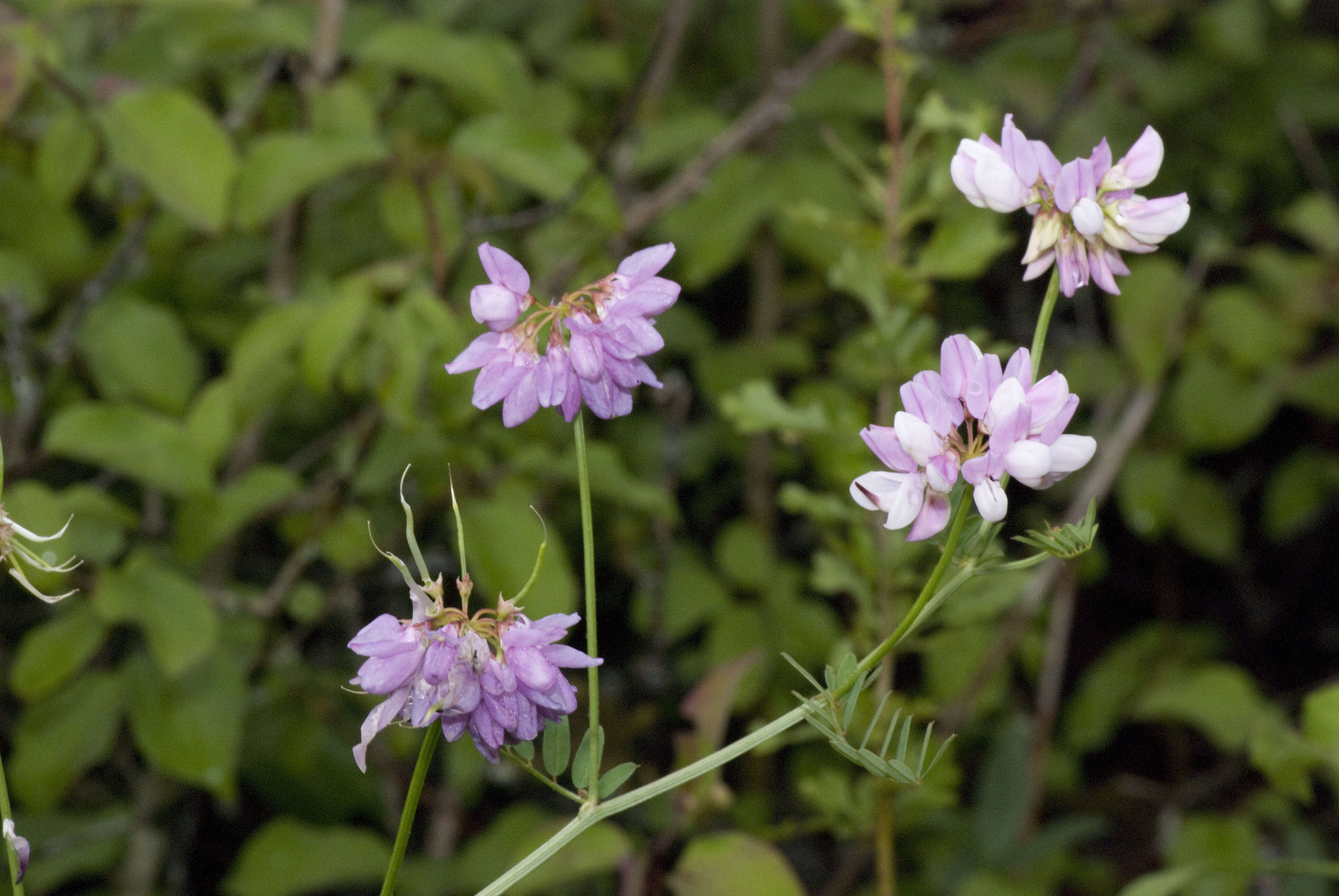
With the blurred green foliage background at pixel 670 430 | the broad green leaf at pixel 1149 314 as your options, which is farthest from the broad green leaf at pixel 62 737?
the broad green leaf at pixel 1149 314

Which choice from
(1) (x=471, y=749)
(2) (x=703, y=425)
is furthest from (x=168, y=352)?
(2) (x=703, y=425)

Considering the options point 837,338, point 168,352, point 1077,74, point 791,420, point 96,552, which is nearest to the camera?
point 791,420

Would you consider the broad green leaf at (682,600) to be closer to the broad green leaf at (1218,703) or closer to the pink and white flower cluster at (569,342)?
the broad green leaf at (1218,703)

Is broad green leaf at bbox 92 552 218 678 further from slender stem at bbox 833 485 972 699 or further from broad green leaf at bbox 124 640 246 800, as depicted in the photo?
slender stem at bbox 833 485 972 699

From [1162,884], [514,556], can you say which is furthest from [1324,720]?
[514,556]

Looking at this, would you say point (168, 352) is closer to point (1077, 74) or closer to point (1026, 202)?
point (1026, 202)

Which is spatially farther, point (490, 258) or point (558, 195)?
point (558, 195)

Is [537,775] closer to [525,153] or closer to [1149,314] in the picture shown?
[525,153]

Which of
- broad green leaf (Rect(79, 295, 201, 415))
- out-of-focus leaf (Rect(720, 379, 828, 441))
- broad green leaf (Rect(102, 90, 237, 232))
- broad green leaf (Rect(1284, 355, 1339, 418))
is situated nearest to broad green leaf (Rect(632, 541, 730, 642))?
out-of-focus leaf (Rect(720, 379, 828, 441))

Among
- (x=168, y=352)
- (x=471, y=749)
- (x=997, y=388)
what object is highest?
(x=997, y=388)
